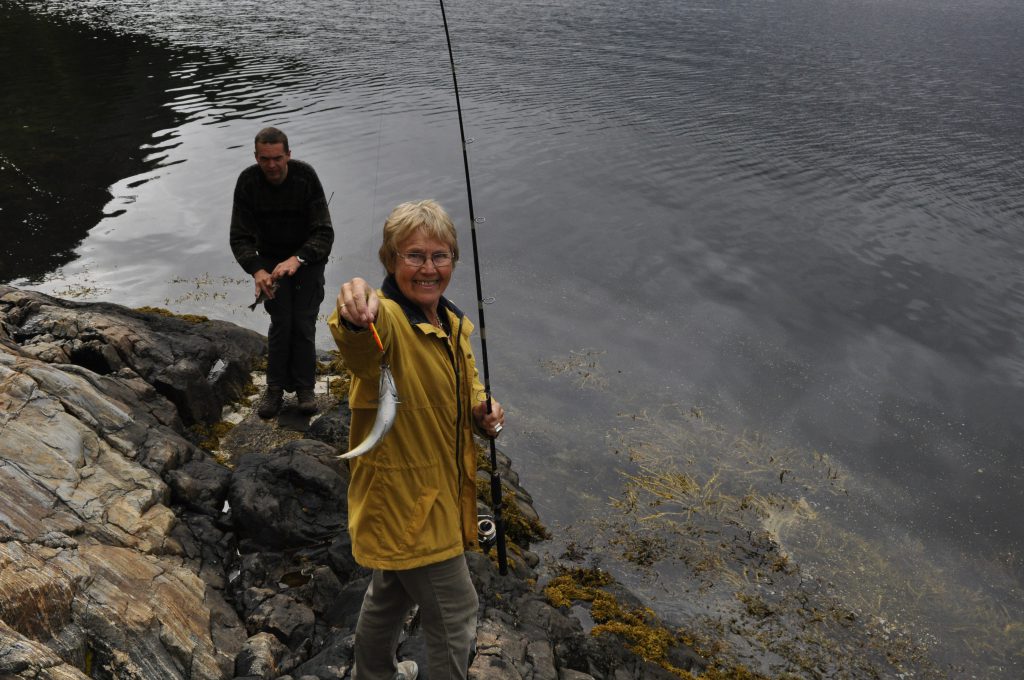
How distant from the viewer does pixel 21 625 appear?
3.66m

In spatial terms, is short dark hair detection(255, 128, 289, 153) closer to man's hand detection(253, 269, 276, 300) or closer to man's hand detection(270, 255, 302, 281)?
man's hand detection(270, 255, 302, 281)

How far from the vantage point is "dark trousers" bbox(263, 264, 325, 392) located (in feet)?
24.2

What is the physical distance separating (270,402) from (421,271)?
5.04 metres

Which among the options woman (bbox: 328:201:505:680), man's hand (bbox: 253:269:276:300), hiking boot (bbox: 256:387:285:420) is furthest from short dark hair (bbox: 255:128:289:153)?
woman (bbox: 328:201:505:680)

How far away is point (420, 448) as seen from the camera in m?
3.53

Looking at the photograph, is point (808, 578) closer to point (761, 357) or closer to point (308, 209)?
point (761, 357)

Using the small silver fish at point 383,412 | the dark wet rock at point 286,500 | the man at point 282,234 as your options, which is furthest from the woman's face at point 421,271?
the man at point 282,234

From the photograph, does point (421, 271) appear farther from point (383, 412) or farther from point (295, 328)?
point (295, 328)

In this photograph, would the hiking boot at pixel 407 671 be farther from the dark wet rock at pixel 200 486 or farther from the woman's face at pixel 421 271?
the dark wet rock at pixel 200 486

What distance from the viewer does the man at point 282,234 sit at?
22.3ft

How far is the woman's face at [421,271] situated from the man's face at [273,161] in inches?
140

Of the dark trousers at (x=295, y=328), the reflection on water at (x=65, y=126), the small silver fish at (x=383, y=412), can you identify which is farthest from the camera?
the reflection on water at (x=65, y=126)

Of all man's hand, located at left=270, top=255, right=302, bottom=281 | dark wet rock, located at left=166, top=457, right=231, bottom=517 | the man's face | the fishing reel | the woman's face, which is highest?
the woman's face

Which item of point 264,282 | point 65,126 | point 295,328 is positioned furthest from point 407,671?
point 65,126
